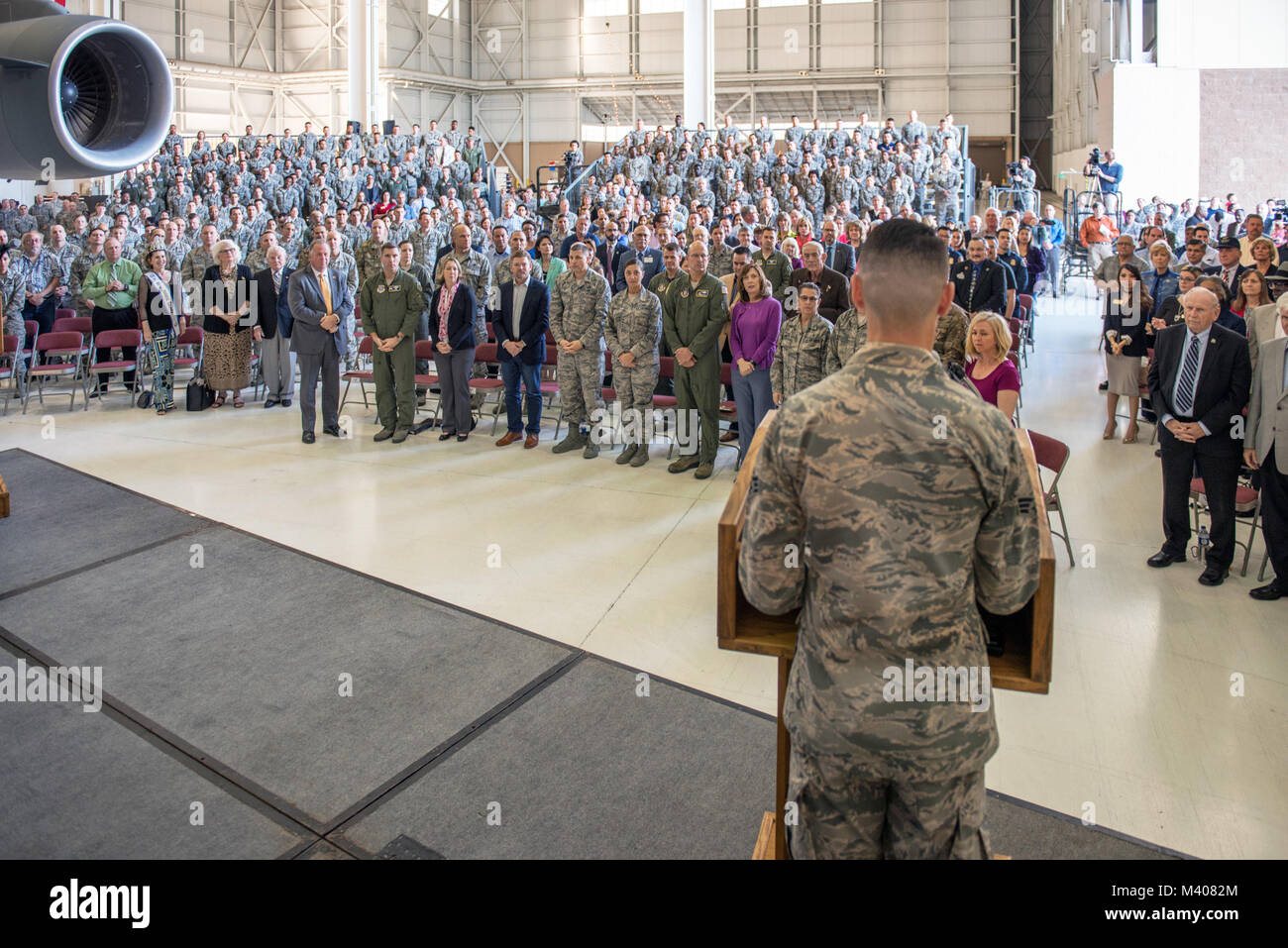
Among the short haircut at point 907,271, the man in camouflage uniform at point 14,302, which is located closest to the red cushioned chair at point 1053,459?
the short haircut at point 907,271

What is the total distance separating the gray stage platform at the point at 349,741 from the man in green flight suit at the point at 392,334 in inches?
135

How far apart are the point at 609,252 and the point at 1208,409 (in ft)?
24.5

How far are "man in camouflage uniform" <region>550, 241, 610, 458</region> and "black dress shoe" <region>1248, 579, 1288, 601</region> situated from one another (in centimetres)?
469

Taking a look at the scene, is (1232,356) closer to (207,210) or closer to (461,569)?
(461,569)

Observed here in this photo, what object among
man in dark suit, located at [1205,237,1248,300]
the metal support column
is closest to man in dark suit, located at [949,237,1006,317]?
man in dark suit, located at [1205,237,1248,300]

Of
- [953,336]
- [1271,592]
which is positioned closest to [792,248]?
[953,336]

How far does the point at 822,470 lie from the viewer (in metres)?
1.71

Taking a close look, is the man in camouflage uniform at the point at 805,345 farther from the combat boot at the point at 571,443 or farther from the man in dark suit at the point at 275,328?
the man in dark suit at the point at 275,328

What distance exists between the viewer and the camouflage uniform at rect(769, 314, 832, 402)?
632 cm

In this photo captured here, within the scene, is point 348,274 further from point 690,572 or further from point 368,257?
point 690,572

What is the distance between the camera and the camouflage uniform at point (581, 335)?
7699mm

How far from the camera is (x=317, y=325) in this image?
8.13 m
